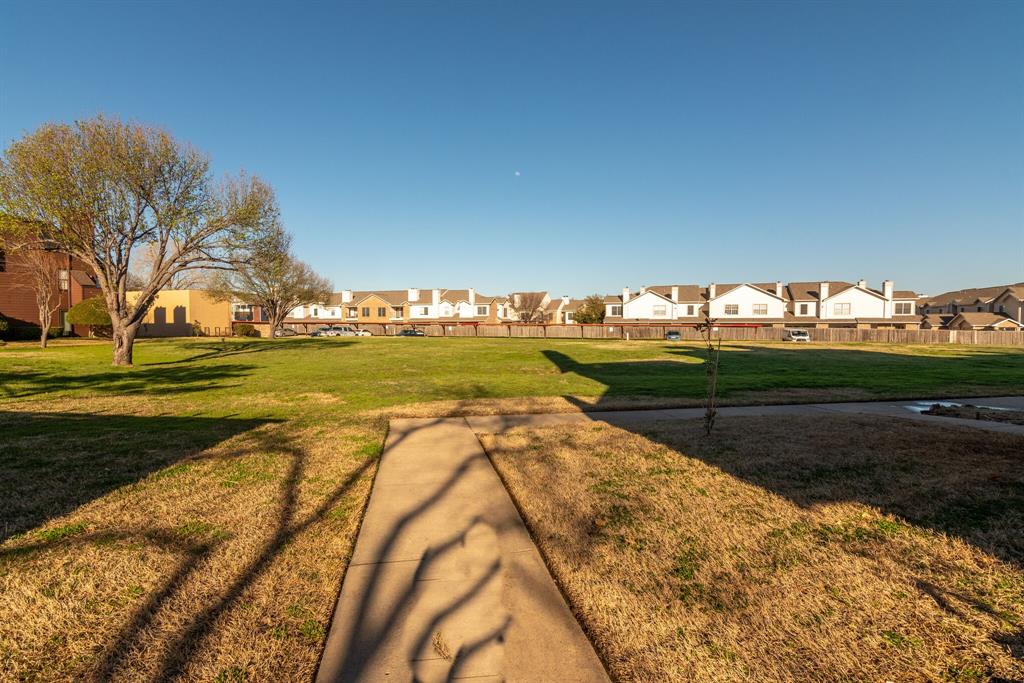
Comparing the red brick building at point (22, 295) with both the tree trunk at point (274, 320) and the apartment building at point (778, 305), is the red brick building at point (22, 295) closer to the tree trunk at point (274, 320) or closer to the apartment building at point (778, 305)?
the tree trunk at point (274, 320)

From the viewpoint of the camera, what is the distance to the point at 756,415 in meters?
9.60

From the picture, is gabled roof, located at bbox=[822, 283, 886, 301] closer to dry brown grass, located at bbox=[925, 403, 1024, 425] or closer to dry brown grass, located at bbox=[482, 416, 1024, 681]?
dry brown grass, located at bbox=[925, 403, 1024, 425]

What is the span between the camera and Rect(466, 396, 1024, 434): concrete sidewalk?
8.46 meters

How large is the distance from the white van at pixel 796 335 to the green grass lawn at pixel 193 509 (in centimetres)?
3935

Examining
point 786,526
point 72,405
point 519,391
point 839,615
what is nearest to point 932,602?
point 839,615

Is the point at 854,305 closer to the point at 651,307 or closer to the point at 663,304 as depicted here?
the point at 663,304

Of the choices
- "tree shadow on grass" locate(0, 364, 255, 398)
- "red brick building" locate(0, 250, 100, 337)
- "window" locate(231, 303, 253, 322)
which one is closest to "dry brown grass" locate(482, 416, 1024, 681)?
"tree shadow on grass" locate(0, 364, 255, 398)

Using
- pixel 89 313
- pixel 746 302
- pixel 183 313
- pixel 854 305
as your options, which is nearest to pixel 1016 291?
pixel 854 305

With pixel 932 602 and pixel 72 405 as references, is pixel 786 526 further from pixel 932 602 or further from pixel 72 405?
pixel 72 405

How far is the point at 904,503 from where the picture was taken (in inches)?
189

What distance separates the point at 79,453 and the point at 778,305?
70806 millimetres

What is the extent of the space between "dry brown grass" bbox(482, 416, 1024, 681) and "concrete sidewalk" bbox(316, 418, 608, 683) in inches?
9.1

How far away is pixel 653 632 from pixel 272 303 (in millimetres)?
55817

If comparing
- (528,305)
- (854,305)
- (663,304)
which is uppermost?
(528,305)
